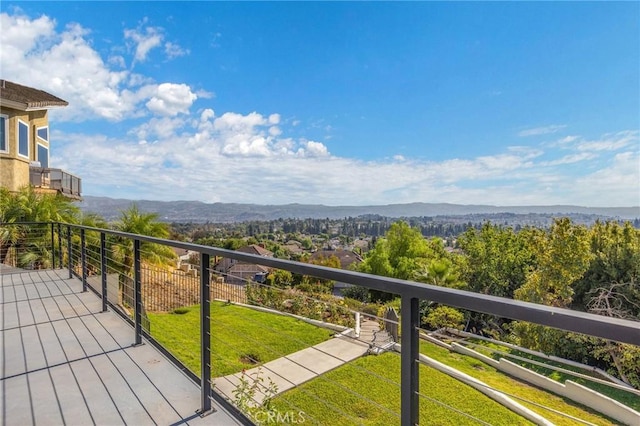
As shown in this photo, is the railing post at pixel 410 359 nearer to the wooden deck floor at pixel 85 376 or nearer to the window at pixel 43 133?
the wooden deck floor at pixel 85 376

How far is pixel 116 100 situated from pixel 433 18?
655 inches

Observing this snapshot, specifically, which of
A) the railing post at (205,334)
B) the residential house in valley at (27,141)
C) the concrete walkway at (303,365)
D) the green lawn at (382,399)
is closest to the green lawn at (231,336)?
the concrete walkway at (303,365)

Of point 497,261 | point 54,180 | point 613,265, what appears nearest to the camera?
point 54,180

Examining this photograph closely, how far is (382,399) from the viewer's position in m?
8.34

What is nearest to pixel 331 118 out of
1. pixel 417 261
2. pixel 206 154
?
pixel 206 154

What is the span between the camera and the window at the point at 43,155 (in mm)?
17203

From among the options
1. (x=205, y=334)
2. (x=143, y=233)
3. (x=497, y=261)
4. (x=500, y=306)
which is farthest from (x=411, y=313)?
(x=497, y=261)

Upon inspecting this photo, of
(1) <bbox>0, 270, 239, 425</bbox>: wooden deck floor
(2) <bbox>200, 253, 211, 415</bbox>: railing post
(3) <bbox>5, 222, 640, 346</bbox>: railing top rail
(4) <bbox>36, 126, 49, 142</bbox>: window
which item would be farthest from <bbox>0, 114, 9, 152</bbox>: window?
(3) <bbox>5, 222, 640, 346</bbox>: railing top rail

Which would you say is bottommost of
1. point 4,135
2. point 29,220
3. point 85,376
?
point 85,376

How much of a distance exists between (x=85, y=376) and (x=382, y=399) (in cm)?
722

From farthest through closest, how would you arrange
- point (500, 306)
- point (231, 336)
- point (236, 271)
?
1. point (231, 336)
2. point (236, 271)
3. point (500, 306)

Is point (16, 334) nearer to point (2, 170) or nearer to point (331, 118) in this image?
point (2, 170)

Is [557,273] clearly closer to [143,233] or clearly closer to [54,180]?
[143,233]

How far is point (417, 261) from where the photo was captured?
31.2 meters
